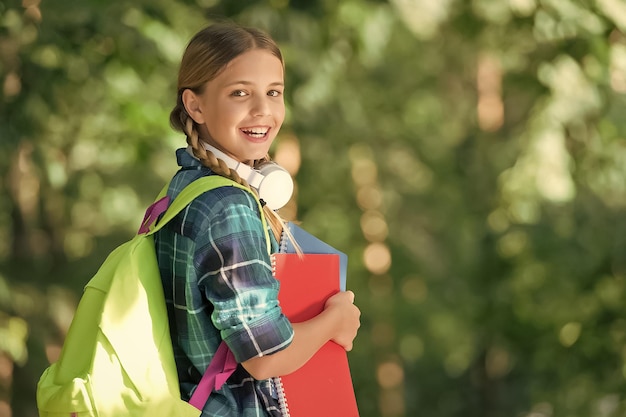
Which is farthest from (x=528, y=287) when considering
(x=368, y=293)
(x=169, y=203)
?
(x=169, y=203)

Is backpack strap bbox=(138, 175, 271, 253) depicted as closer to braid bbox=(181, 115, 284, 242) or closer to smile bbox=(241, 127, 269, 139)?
braid bbox=(181, 115, 284, 242)

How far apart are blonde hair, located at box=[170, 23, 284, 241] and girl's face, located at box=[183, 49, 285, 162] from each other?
13mm

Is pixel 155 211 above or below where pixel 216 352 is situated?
above

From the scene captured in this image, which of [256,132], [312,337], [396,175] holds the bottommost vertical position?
[396,175]

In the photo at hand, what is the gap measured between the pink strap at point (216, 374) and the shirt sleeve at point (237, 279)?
5cm

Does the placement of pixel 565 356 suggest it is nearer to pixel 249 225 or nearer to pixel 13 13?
pixel 13 13

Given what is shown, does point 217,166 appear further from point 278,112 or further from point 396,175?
point 396,175

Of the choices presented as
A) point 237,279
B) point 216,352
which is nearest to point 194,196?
point 237,279

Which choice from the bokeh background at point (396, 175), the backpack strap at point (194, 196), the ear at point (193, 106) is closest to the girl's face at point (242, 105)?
the ear at point (193, 106)

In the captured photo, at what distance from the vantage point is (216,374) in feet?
6.20

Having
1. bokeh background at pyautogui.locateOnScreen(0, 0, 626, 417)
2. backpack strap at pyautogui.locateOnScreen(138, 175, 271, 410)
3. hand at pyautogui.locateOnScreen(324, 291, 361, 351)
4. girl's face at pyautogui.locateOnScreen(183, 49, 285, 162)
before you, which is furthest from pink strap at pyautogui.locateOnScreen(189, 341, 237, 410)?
bokeh background at pyautogui.locateOnScreen(0, 0, 626, 417)

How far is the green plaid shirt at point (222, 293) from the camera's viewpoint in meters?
1.83

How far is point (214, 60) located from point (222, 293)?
0.45 m

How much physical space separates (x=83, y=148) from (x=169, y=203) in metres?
5.28
